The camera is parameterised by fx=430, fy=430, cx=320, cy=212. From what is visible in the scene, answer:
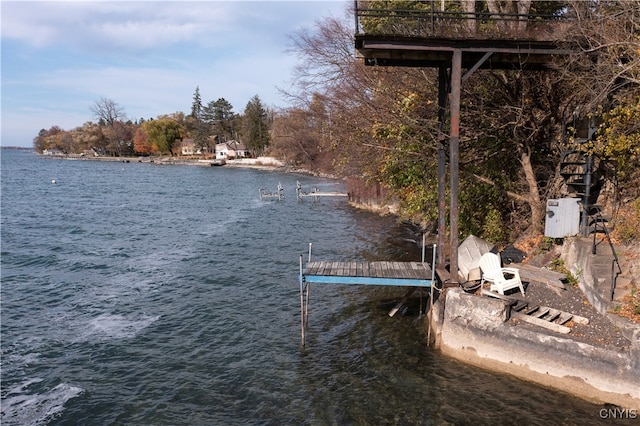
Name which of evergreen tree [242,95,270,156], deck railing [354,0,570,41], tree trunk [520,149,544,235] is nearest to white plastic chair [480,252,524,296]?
tree trunk [520,149,544,235]

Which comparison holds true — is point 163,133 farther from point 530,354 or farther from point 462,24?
point 530,354

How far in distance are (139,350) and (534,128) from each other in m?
15.1

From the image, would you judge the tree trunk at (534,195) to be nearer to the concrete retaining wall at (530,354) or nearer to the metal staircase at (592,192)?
the metal staircase at (592,192)

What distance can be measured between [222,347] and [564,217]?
35.8 feet

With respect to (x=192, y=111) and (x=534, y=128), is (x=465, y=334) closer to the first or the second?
(x=534, y=128)

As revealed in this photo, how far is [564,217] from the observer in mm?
12750

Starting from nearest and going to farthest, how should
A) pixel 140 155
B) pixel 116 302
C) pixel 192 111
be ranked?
pixel 116 302, pixel 140 155, pixel 192 111

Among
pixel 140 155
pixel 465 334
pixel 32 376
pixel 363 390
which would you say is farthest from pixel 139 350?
pixel 140 155

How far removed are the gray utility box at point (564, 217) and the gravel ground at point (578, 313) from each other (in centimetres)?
174

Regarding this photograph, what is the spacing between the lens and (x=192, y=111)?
15962cm

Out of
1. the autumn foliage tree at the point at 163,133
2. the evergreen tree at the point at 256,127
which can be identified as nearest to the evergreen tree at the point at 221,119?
the autumn foliage tree at the point at 163,133

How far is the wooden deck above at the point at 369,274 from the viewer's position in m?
12.4

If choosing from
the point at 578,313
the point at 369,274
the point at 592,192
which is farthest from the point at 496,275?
the point at 592,192

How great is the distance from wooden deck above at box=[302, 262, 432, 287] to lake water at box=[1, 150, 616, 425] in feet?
6.22
